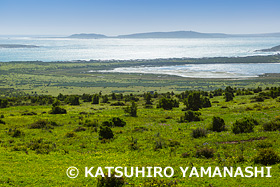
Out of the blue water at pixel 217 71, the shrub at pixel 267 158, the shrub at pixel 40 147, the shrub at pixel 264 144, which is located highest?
the shrub at pixel 267 158

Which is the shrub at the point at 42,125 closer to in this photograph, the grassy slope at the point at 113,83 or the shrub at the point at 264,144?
the shrub at the point at 264,144

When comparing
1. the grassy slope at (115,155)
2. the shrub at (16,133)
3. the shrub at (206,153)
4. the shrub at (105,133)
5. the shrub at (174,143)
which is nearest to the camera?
the grassy slope at (115,155)

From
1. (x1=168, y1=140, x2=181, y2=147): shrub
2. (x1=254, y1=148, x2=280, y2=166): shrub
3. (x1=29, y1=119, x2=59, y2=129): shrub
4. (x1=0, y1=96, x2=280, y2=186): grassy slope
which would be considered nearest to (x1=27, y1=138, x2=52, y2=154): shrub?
(x1=0, y1=96, x2=280, y2=186): grassy slope

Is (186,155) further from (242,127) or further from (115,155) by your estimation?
(242,127)

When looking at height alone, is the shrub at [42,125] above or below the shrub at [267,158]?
below

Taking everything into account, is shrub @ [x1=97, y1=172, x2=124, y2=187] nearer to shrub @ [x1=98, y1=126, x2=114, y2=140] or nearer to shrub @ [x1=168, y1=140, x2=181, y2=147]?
shrub @ [x1=168, y1=140, x2=181, y2=147]

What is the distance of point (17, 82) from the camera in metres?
127

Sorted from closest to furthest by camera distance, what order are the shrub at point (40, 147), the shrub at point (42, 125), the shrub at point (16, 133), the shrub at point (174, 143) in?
1. the shrub at point (40, 147)
2. the shrub at point (174, 143)
3. the shrub at point (16, 133)
4. the shrub at point (42, 125)

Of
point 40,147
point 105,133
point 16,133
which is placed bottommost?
point 16,133

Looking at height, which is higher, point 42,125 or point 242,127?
point 242,127

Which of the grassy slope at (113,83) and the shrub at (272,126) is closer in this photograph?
the shrub at (272,126)

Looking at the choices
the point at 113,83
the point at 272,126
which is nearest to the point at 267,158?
the point at 272,126

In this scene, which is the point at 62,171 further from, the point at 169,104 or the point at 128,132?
the point at 169,104

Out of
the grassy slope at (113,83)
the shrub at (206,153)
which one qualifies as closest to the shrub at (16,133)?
the shrub at (206,153)
